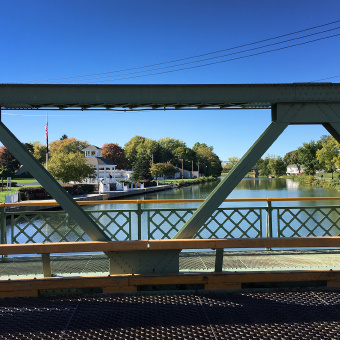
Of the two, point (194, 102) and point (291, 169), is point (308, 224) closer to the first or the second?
point (194, 102)

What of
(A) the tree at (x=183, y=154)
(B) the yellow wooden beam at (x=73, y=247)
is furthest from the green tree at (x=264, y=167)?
(B) the yellow wooden beam at (x=73, y=247)

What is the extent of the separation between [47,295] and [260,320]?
8.86ft

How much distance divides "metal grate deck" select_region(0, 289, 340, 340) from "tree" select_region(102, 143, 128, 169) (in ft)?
357

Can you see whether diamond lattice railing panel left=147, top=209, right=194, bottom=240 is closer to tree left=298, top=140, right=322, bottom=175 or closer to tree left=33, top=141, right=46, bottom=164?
tree left=298, top=140, right=322, bottom=175

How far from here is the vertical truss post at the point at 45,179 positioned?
424 cm

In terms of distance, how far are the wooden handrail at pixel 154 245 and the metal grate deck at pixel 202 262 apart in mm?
1324

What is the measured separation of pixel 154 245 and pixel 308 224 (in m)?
17.2

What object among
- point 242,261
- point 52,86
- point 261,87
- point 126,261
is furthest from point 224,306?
point 52,86

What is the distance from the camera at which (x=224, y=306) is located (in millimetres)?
3916

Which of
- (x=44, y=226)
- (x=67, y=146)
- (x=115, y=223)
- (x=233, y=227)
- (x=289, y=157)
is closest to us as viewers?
(x=115, y=223)

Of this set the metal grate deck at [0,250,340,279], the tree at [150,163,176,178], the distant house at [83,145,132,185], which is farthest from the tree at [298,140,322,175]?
the metal grate deck at [0,250,340,279]

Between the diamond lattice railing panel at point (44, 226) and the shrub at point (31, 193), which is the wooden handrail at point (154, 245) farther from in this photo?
the shrub at point (31, 193)

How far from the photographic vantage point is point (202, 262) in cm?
604

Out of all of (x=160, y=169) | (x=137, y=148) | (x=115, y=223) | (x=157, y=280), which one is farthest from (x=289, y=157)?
(x=157, y=280)
